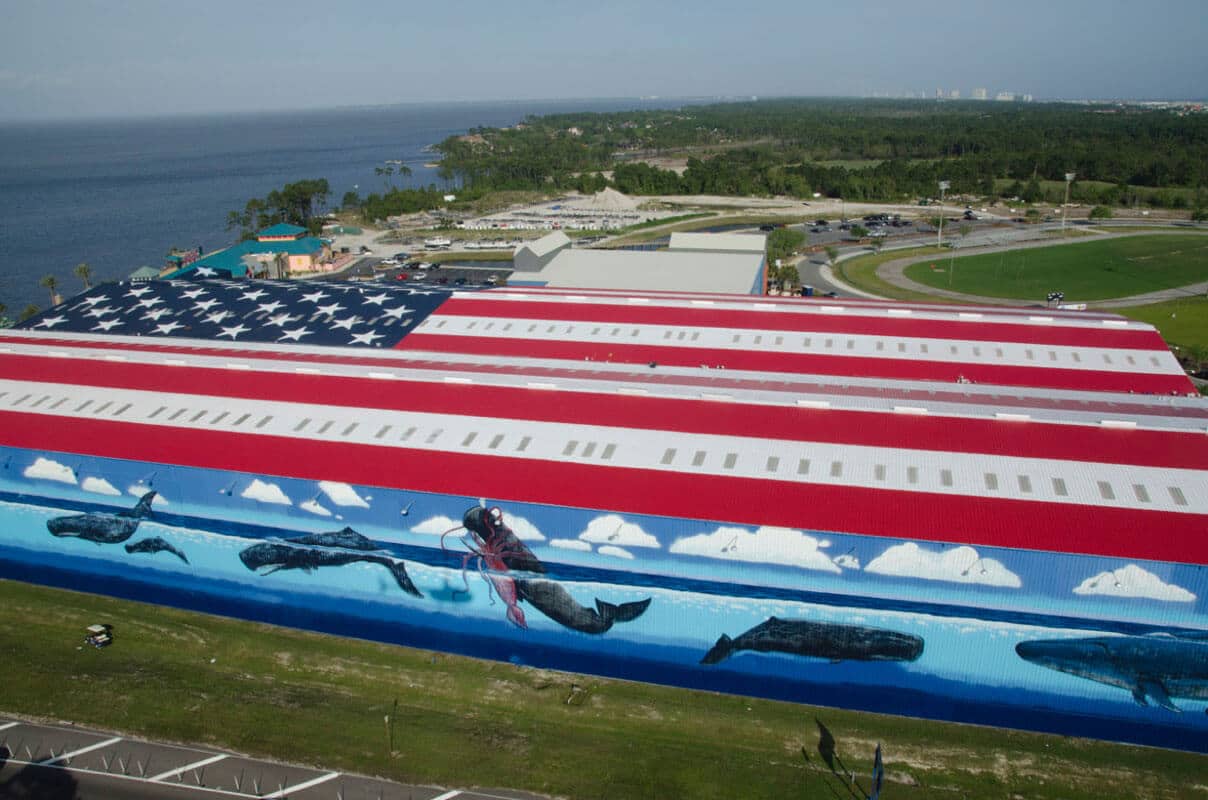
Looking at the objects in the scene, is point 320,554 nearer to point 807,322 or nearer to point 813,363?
point 813,363

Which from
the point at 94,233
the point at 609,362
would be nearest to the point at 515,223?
the point at 94,233

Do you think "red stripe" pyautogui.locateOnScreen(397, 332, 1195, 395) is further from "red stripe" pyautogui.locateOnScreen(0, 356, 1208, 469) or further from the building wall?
the building wall

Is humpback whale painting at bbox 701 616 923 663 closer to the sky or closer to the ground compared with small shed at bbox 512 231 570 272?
closer to the ground

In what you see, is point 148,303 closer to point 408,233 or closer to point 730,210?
point 408,233

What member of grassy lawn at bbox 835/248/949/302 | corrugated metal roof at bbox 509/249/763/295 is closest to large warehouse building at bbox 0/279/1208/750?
corrugated metal roof at bbox 509/249/763/295

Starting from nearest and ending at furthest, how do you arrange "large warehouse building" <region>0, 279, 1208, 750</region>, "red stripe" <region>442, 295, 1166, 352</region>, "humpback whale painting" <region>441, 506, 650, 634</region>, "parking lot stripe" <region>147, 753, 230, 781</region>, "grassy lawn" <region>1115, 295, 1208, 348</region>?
"parking lot stripe" <region>147, 753, 230, 781</region>, "large warehouse building" <region>0, 279, 1208, 750</region>, "humpback whale painting" <region>441, 506, 650, 634</region>, "red stripe" <region>442, 295, 1166, 352</region>, "grassy lawn" <region>1115, 295, 1208, 348</region>

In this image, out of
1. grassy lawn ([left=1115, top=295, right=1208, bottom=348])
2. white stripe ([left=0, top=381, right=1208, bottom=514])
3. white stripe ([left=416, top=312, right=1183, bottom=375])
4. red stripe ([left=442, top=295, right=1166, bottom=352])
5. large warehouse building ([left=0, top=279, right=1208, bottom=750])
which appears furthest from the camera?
grassy lawn ([left=1115, top=295, right=1208, bottom=348])

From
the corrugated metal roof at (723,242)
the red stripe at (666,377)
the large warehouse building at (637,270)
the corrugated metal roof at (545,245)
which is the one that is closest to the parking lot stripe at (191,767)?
the red stripe at (666,377)
